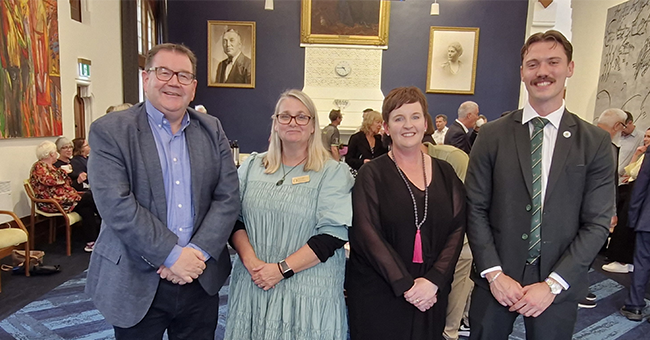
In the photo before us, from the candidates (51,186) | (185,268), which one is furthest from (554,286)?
(51,186)

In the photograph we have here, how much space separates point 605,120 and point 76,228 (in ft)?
21.4

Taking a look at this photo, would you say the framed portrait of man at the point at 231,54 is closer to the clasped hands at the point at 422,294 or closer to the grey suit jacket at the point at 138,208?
the grey suit jacket at the point at 138,208

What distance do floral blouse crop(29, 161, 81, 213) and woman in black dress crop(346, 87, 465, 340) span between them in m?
4.33

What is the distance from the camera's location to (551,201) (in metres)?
1.54

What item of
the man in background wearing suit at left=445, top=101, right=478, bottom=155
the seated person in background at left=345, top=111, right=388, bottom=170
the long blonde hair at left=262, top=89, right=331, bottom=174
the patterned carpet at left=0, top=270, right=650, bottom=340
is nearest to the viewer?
the long blonde hair at left=262, top=89, right=331, bottom=174

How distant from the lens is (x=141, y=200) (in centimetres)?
146

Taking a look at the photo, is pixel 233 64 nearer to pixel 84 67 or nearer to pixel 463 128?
pixel 84 67

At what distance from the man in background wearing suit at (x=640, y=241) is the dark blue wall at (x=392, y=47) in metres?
6.48

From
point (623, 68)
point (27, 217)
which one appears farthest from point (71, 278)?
point (623, 68)

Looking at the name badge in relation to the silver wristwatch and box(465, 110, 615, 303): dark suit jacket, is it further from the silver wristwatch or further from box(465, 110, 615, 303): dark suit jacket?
the silver wristwatch

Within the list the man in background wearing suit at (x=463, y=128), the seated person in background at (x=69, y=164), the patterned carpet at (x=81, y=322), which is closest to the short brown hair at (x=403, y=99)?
the patterned carpet at (x=81, y=322)

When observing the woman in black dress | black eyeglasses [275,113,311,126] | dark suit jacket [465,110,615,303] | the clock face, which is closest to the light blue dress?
the woman in black dress

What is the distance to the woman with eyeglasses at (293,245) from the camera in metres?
1.65

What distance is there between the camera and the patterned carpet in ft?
9.18
